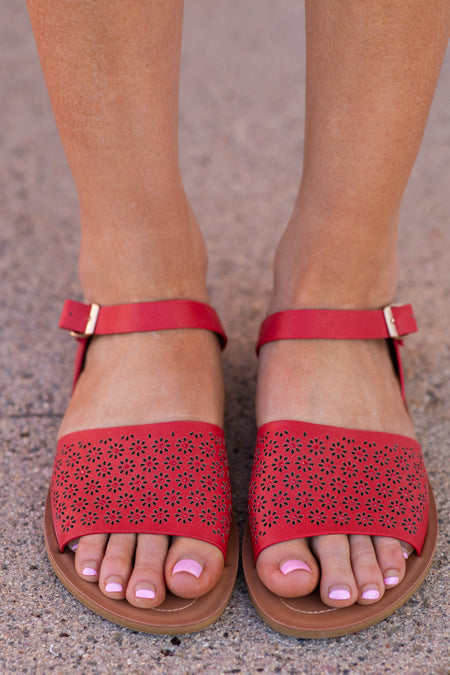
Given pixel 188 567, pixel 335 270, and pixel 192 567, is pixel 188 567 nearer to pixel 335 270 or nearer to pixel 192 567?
pixel 192 567

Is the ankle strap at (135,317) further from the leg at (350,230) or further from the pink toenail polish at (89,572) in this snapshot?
the pink toenail polish at (89,572)

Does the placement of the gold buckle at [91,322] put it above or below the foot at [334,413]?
above

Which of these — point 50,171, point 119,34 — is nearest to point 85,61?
point 119,34

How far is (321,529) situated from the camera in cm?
73

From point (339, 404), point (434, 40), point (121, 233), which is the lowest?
point (339, 404)

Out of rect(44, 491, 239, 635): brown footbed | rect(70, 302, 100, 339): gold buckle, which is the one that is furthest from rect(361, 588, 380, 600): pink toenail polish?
rect(70, 302, 100, 339): gold buckle

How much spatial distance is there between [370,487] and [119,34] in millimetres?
557

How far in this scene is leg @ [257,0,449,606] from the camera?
0.71 meters

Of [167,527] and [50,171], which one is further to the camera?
[50,171]

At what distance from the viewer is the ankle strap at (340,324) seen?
866 mm

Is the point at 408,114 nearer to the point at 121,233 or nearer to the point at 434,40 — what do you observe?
the point at 434,40

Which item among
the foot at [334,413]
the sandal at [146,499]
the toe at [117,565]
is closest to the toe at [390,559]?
the foot at [334,413]

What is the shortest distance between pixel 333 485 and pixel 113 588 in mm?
258

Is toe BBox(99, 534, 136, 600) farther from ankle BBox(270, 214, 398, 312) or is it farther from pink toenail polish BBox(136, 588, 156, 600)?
ankle BBox(270, 214, 398, 312)
